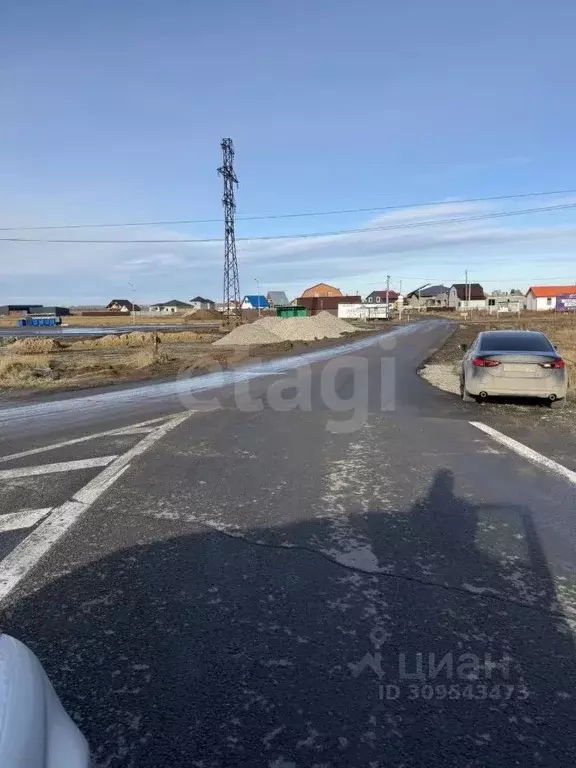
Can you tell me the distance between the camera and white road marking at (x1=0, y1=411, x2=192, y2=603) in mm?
3965

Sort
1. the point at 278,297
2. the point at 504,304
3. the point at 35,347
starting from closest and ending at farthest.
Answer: the point at 35,347, the point at 504,304, the point at 278,297

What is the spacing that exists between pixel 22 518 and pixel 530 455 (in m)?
6.05

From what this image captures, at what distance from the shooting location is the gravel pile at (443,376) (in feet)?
47.0

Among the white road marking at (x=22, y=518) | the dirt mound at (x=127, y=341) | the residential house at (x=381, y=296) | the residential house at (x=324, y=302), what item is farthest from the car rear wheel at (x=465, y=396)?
the residential house at (x=381, y=296)

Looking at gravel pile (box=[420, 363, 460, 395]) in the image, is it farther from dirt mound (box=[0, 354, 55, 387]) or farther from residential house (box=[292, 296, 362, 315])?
residential house (box=[292, 296, 362, 315])

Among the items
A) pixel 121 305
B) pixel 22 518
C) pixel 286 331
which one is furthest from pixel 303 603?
pixel 121 305

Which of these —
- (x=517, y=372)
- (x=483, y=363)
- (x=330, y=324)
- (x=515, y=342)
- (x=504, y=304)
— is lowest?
(x=517, y=372)

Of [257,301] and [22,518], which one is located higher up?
[257,301]

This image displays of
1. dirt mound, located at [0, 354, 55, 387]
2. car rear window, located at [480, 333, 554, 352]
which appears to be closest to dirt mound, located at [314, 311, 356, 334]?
dirt mound, located at [0, 354, 55, 387]

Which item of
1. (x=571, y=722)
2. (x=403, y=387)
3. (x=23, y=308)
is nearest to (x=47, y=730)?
(x=571, y=722)

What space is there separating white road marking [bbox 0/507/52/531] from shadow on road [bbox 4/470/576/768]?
90cm

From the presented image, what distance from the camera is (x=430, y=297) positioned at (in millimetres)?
153250

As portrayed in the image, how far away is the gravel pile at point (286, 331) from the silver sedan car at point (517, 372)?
26797mm

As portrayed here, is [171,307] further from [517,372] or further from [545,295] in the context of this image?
[517,372]
